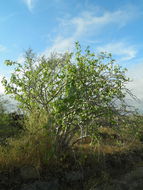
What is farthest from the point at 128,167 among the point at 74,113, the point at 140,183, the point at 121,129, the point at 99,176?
the point at 74,113

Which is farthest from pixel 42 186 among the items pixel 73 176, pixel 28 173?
pixel 73 176

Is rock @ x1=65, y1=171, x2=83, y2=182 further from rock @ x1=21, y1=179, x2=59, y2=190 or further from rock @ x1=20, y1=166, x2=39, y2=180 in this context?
rock @ x1=20, y1=166, x2=39, y2=180

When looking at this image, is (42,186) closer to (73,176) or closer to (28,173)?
(28,173)

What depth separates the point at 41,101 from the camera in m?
5.89

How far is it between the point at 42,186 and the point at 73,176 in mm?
1020

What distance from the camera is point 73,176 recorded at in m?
4.71

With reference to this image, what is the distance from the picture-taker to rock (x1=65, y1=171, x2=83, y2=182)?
15.2ft

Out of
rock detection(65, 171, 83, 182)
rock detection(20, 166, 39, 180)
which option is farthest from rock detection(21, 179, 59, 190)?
rock detection(65, 171, 83, 182)

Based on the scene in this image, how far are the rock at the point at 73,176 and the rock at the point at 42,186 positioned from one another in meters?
0.42

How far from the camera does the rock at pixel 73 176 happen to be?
15.2 feet

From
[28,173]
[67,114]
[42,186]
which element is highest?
[67,114]

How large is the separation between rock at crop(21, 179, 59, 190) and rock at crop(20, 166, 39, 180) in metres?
0.21

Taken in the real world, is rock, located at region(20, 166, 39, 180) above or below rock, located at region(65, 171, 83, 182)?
above

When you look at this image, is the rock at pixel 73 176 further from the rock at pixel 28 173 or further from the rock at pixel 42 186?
the rock at pixel 28 173
